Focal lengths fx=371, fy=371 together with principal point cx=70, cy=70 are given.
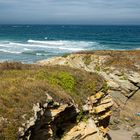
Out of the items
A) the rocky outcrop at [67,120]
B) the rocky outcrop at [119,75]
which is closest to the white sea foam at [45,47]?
the rocky outcrop at [119,75]

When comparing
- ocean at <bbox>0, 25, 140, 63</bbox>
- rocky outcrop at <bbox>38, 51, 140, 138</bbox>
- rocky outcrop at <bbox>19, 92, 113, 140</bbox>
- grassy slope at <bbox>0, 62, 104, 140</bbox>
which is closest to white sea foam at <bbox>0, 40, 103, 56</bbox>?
ocean at <bbox>0, 25, 140, 63</bbox>

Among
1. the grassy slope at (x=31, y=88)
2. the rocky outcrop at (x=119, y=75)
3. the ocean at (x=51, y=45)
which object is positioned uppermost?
the grassy slope at (x=31, y=88)

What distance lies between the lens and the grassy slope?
39.8 ft

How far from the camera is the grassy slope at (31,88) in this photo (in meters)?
12.1

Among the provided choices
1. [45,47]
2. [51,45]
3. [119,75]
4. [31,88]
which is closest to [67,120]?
[31,88]

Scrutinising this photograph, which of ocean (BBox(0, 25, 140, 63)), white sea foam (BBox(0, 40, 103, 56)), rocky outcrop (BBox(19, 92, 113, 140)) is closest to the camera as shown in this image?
rocky outcrop (BBox(19, 92, 113, 140))

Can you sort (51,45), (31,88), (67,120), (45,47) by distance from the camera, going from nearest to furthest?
(31,88), (67,120), (45,47), (51,45)

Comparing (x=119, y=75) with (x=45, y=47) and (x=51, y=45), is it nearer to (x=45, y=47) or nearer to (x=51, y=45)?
(x=45, y=47)

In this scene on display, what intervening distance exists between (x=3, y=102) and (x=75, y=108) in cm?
355

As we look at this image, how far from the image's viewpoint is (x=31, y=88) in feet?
45.9

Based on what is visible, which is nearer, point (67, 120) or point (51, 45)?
point (67, 120)

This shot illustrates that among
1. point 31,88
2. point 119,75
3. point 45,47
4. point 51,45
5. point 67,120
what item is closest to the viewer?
point 31,88

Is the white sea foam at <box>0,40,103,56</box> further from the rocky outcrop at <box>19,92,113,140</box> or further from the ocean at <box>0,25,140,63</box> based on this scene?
the rocky outcrop at <box>19,92,113,140</box>

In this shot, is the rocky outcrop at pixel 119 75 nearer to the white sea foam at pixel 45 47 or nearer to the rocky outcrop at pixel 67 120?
the rocky outcrop at pixel 67 120
